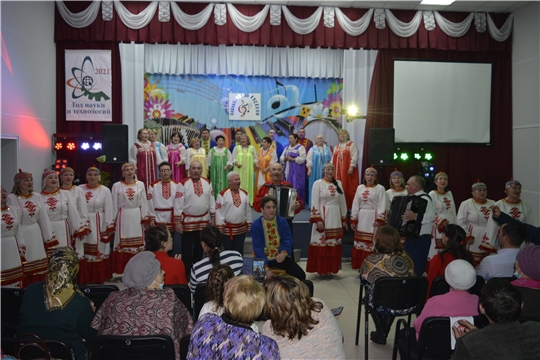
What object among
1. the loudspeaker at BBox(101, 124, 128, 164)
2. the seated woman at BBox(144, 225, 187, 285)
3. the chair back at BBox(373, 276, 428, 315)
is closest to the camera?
the chair back at BBox(373, 276, 428, 315)

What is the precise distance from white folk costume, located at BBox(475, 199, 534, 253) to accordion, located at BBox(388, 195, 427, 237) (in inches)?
50.4

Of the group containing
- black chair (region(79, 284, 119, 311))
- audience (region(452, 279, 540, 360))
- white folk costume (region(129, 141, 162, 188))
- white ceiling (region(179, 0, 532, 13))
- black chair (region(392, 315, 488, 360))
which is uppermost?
white ceiling (region(179, 0, 532, 13))

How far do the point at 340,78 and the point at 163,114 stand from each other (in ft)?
13.3

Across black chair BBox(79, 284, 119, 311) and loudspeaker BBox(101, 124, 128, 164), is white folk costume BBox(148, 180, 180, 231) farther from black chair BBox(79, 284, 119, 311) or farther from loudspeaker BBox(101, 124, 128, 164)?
black chair BBox(79, 284, 119, 311)

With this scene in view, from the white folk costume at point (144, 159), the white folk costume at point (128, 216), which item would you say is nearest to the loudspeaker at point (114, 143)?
the white folk costume at point (144, 159)

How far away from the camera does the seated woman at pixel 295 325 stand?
2.04 m

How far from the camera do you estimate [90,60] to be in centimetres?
812

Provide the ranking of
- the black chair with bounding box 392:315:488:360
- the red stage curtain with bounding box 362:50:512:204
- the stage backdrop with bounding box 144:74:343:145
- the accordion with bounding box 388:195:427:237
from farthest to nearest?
the stage backdrop with bounding box 144:74:343:145 < the red stage curtain with bounding box 362:50:512:204 < the accordion with bounding box 388:195:427:237 < the black chair with bounding box 392:315:488:360

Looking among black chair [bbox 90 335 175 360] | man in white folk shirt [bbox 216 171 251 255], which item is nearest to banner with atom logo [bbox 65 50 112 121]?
man in white folk shirt [bbox 216 171 251 255]

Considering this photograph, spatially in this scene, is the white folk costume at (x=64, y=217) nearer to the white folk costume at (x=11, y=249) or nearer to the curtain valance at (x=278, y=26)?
the white folk costume at (x=11, y=249)

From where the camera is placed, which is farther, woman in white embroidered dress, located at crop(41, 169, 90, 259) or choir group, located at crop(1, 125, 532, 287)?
choir group, located at crop(1, 125, 532, 287)

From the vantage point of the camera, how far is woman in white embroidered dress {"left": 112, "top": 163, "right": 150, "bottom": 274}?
19.5 ft

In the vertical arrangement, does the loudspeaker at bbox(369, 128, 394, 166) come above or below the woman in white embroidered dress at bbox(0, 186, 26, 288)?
above

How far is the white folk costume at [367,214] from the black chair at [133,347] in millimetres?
4241
